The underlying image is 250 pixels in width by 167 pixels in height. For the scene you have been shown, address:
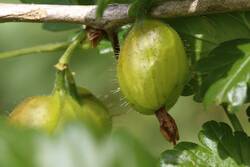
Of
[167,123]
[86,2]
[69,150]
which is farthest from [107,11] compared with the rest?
[69,150]

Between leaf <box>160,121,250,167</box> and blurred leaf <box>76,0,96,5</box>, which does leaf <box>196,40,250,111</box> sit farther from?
blurred leaf <box>76,0,96,5</box>

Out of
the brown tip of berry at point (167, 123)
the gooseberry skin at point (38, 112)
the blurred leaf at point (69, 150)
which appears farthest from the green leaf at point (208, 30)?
the blurred leaf at point (69, 150)

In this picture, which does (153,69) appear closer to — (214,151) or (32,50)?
(214,151)

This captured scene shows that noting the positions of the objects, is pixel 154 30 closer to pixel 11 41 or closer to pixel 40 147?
pixel 40 147

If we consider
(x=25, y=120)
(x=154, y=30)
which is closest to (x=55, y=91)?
(x=25, y=120)

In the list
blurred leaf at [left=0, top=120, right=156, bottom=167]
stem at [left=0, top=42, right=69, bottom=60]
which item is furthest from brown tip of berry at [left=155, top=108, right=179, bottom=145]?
blurred leaf at [left=0, top=120, right=156, bottom=167]

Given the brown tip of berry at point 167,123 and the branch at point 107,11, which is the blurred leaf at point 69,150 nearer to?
the brown tip of berry at point 167,123
